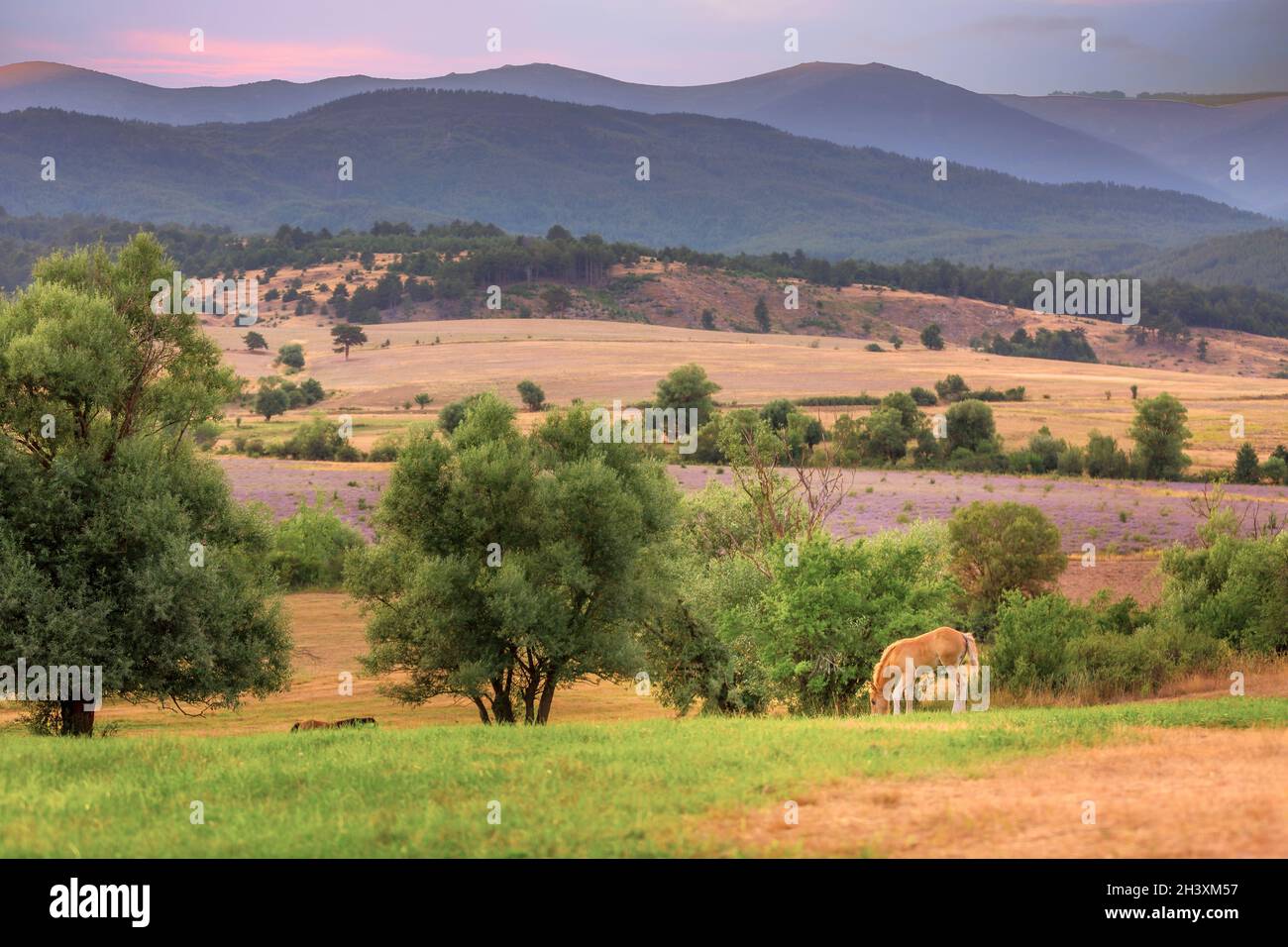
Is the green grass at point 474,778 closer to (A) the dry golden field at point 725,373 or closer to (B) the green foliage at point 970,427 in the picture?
(B) the green foliage at point 970,427

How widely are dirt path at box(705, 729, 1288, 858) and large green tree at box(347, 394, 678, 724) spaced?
14.5 metres

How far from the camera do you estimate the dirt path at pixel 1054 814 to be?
1112 centimetres

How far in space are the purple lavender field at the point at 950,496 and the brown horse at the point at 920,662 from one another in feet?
133

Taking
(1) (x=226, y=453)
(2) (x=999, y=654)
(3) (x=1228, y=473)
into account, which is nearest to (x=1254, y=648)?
(2) (x=999, y=654)

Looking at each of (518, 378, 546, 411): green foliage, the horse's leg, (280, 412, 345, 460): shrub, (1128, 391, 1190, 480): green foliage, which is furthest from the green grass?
(518, 378, 546, 411): green foliage

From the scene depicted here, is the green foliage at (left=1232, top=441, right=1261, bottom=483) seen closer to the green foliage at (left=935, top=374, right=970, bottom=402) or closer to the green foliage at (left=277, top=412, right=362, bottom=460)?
the green foliage at (left=935, top=374, right=970, bottom=402)

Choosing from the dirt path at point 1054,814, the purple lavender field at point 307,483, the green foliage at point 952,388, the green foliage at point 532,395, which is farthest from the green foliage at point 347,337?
the dirt path at point 1054,814

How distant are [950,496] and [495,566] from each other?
55.1 metres

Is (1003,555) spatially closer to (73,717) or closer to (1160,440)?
(73,717)

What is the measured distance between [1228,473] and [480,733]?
81.7m

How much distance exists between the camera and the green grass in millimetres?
12203

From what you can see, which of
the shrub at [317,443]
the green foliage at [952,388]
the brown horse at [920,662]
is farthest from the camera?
the green foliage at [952,388]

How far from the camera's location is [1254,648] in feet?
104
